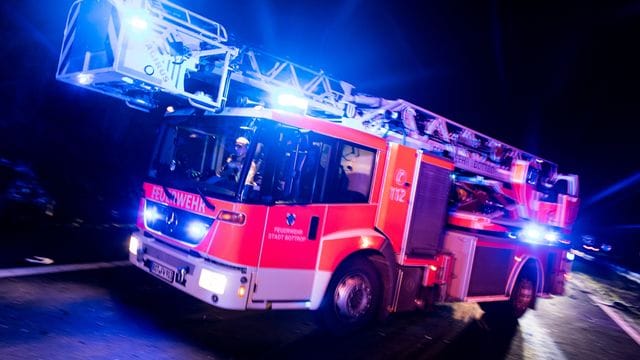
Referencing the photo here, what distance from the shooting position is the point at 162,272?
5086 millimetres

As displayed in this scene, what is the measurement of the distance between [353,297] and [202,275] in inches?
79.8

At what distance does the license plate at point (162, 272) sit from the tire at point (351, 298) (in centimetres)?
182

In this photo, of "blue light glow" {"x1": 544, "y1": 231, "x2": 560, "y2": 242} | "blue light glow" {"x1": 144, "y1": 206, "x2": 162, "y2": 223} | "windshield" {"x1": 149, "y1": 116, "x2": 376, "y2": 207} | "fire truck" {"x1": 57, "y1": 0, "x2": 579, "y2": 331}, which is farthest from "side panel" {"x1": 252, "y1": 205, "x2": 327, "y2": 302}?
"blue light glow" {"x1": 544, "y1": 231, "x2": 560, "y2": 242}

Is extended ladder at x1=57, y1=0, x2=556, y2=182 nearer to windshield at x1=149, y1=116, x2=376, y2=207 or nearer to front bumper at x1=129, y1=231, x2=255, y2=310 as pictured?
windshield at x1=149, y1=116, x2=376, y2=207

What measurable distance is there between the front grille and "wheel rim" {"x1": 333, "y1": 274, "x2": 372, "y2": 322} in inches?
72.6

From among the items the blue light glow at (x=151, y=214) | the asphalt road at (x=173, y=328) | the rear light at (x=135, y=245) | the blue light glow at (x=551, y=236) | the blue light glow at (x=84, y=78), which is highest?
the blue light glow at (x=84, y=78)

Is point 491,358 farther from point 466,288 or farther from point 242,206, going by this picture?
point 242,206

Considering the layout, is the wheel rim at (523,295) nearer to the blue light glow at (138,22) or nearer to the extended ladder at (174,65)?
the extended ladder at (174,65)

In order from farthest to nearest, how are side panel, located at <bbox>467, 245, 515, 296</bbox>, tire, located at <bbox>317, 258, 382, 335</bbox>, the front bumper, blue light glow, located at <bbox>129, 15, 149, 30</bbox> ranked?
side panel, located at <bbox>467, 245, 515, 296</bbox> < tire, located at <bbox>317, 258, 382, 335</bbox> < the front bumper < blue light glow, located at <bbox>129, 15, 149, 30</bbox>

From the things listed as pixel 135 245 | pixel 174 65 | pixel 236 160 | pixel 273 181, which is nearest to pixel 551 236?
pixel 273 181

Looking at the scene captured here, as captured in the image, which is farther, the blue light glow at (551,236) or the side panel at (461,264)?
the blue light glow at (551,236)

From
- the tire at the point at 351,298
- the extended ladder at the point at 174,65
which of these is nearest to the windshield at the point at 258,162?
the extended ladder at the point at 174,65

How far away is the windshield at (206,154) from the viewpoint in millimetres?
4781

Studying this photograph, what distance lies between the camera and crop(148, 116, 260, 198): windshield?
4.78 m
